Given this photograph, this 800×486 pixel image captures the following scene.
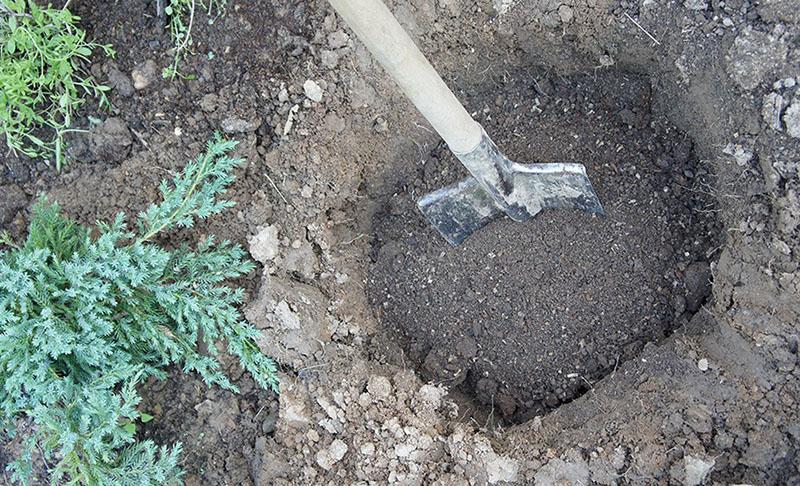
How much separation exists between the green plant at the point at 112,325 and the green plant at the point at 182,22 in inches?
13.2

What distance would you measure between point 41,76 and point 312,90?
969 mm

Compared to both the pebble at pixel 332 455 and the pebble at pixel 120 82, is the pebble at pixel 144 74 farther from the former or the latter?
the pebble at pixel 332 455

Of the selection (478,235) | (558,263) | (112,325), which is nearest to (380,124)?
(478,235)

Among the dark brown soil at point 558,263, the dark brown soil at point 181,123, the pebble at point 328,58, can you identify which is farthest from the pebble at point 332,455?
the pebble at point 328,58

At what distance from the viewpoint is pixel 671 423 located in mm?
2355

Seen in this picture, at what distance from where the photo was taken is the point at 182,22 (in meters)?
2.66

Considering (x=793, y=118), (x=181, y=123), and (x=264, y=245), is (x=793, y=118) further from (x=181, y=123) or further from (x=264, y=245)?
(x=181, y=123)

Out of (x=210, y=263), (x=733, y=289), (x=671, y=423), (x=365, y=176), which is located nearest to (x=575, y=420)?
(x=671, y=423)

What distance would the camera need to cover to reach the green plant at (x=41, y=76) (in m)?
2.58

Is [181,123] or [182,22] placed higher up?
[182,22]

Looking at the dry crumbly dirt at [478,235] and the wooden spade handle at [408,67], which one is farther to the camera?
the dry crumbly dirt at [478,235]

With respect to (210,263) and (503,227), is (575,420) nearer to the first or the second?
(503,227)

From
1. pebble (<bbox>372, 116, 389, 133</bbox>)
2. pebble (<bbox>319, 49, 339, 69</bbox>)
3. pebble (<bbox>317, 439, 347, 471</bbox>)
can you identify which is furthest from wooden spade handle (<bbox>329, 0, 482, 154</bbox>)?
pebble (<bbox>317, 439, 347, 471</bbox>)

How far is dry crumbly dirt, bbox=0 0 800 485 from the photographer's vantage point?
2363 mm
